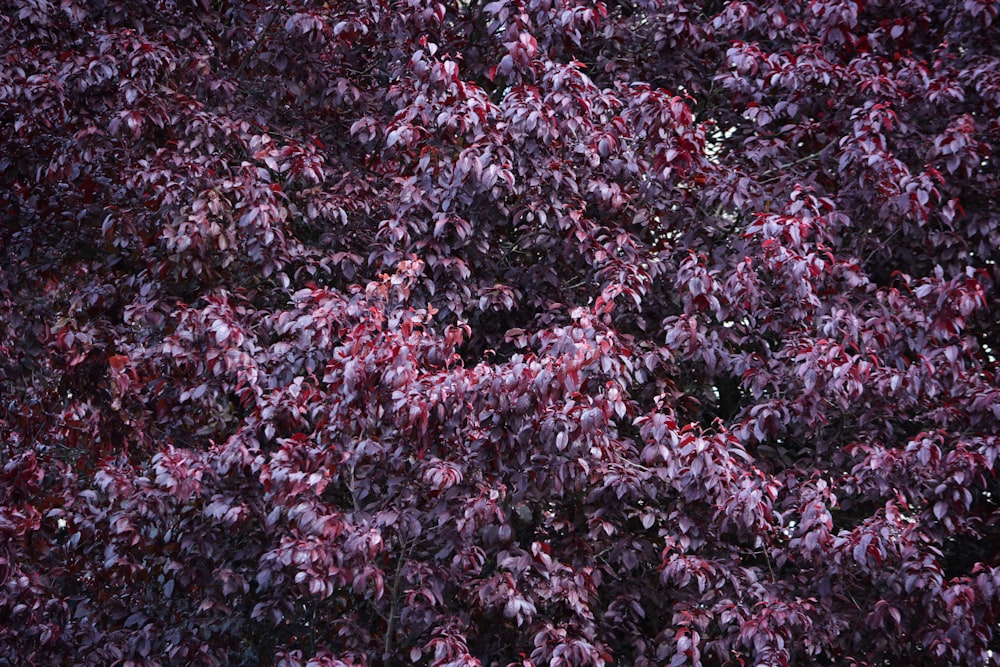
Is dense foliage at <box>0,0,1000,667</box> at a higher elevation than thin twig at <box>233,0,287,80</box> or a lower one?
lower

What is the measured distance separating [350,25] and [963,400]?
3.55 metres

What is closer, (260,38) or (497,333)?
(497,333)

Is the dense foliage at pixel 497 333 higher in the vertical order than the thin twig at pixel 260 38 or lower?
lower

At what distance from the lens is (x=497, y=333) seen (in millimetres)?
5320

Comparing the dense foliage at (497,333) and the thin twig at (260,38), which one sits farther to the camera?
the thin twig at (260,38)

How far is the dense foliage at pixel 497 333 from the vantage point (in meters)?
4.19

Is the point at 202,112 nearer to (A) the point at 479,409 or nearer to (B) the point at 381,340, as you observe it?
(B) the point at 381,340

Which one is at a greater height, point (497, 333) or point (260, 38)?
point (260, 38)

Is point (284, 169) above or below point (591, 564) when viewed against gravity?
above

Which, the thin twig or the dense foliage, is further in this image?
the thin twig

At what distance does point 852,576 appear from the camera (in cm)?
468

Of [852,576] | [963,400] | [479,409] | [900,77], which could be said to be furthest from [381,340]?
[900,77]

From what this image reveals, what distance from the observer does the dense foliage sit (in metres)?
4.19

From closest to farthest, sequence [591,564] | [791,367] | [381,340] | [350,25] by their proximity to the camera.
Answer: [381,340]
[591,564]
[791,367]
[350,25]
